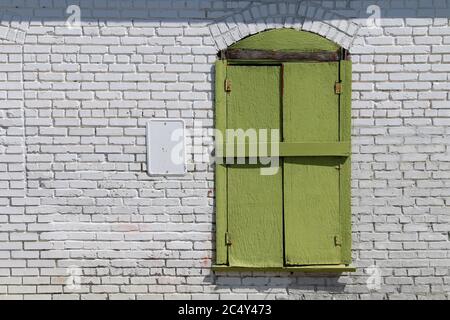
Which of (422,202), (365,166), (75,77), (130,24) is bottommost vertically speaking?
(422,202)

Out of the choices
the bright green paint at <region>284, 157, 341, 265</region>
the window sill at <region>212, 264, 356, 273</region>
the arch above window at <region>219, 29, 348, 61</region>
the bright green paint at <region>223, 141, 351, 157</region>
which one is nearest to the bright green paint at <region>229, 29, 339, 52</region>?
the arch above window at <region>219, 29, 348, 61</region>

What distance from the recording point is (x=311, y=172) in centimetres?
426

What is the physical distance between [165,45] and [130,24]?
309 mm

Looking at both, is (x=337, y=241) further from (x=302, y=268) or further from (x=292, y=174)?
(x=292, y=174)

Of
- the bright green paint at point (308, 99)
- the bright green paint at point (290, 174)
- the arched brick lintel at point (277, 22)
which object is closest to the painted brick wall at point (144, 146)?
the arched brick lintel at point (277, 22)

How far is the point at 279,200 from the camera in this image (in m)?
4.29

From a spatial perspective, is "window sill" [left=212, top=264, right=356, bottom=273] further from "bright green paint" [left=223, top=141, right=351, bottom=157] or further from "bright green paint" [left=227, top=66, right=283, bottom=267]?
"bright green paint" [left=223, top=141, right=351, bottom=157]

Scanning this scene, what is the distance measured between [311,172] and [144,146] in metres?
1.31

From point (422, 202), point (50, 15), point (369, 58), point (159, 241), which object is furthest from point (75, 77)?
point (422, 202)

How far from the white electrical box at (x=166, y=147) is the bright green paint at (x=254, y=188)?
0.38 metres

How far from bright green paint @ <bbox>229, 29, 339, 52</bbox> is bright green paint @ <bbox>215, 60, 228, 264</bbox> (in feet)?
0.84

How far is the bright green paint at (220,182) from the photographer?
423 centimetres

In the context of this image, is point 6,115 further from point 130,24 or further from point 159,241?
point 159,241

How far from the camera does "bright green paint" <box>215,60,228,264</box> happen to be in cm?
423
